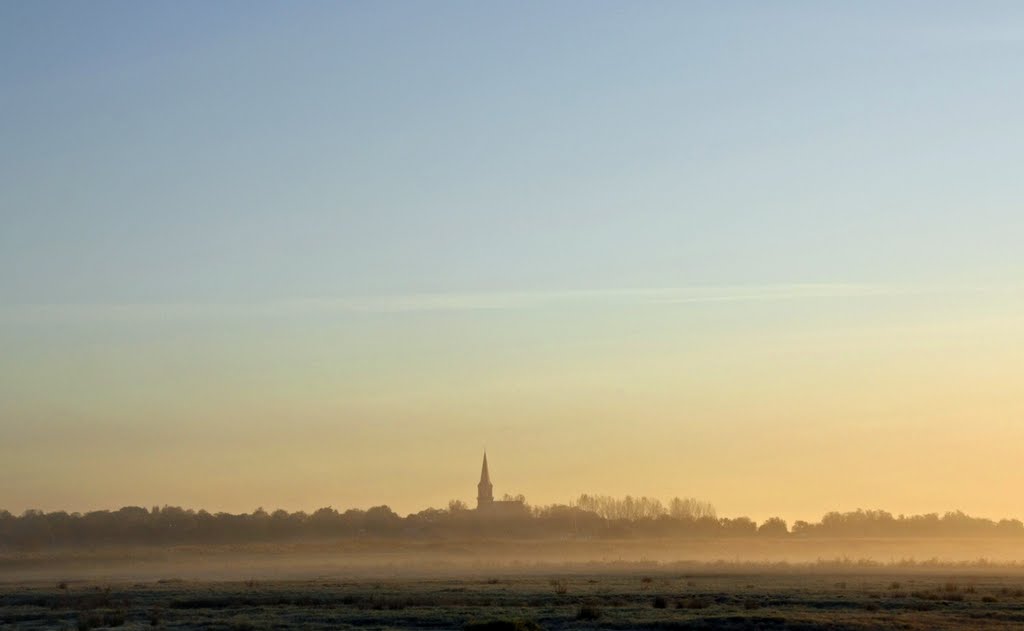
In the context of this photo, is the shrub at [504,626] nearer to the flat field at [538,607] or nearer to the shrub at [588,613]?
the flat field at [538,607]

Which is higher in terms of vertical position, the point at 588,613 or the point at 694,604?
the point at 694,604

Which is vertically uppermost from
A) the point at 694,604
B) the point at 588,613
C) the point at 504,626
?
the point at 694,604

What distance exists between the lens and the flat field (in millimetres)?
49812

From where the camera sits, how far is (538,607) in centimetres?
5853

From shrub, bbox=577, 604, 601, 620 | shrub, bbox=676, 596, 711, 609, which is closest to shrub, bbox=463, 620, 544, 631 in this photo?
shrub, bbox=577, 604, 601, 620

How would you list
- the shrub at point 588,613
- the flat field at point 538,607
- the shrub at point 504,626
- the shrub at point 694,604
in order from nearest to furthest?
the shrub at point 504,626, the flat field at point 538,607, the shrub at point 588,613, the shrub at point 694,604

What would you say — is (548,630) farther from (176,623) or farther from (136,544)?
(136,544)

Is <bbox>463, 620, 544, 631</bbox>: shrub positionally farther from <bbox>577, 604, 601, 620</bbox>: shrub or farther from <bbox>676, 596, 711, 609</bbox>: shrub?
<bbox>676, 596, 711, 609</bbox>: shrub

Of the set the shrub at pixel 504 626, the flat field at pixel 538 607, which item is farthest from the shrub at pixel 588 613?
the shrub at pixel 504 626

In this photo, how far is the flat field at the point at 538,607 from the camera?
49.8 m

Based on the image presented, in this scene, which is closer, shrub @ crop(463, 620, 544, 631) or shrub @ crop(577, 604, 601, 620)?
shrub @ crop(463, 620, 544, 631)

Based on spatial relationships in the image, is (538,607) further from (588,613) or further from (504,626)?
(504,626)

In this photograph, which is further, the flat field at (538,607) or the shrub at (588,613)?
the shrub at (588,613)

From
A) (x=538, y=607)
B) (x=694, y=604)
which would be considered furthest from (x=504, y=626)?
(x=694, y=604)
